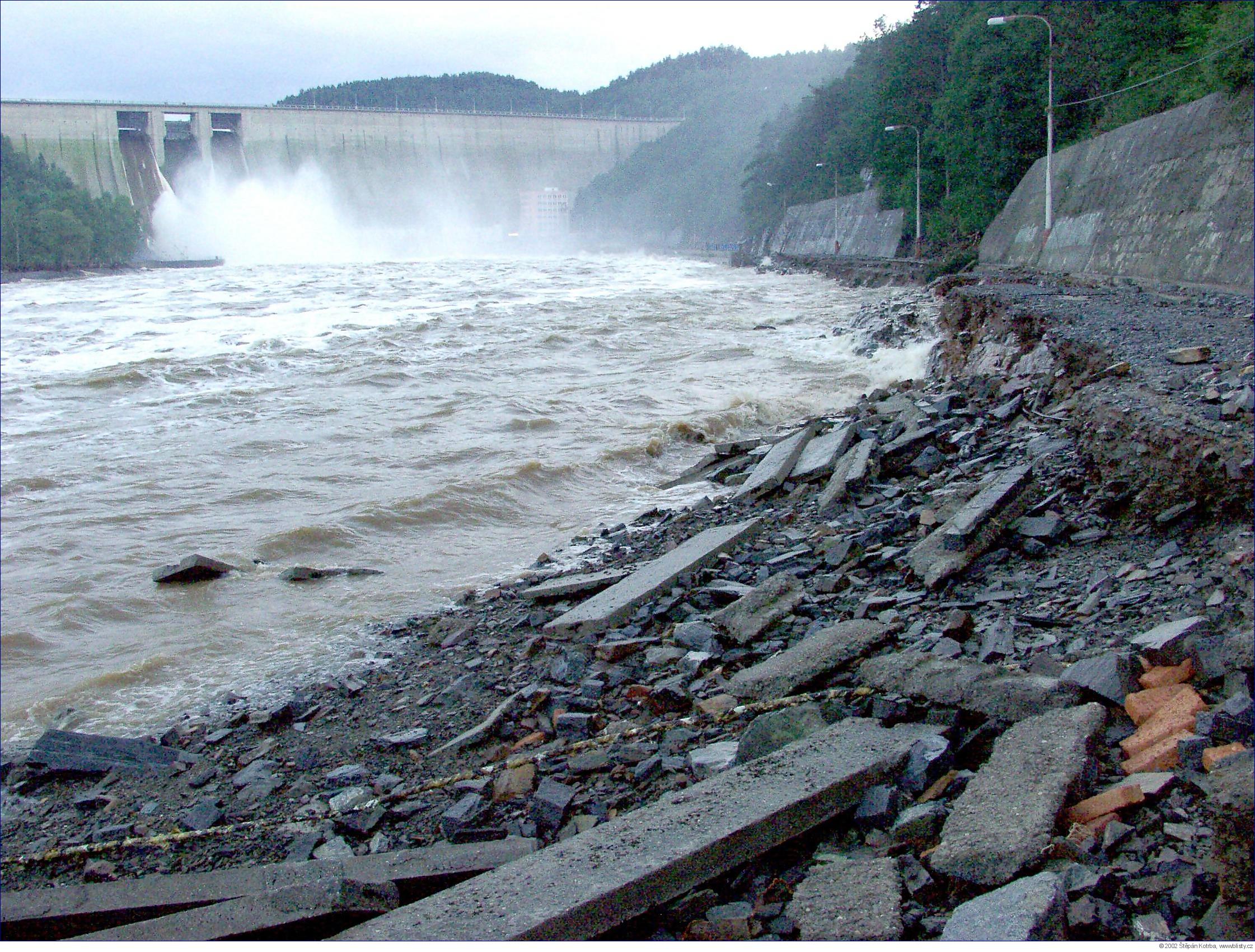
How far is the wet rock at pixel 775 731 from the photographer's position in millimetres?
3309

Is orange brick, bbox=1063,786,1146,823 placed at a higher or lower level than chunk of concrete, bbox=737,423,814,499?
higher

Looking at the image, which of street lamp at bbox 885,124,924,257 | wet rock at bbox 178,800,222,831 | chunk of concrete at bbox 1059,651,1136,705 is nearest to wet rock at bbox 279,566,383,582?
wet rock at bbox 178,800,222,831

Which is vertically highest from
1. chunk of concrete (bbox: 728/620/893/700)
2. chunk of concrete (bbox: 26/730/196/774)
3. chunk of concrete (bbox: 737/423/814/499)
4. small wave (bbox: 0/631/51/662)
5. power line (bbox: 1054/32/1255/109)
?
power line (bbox: 1054/32/1255/109)

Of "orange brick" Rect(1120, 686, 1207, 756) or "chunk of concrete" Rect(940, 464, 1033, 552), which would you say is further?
"chunk of concrete" Rect(940, 464, 1033, 552)

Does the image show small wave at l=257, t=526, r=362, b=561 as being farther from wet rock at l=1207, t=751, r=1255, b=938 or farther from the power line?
the power line

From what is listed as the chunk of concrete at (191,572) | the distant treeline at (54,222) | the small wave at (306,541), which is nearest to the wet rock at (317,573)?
the chunk of concrete at (191,572)

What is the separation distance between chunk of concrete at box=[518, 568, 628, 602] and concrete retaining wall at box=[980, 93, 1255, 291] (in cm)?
1169

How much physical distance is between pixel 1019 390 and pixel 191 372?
1671 centimetres

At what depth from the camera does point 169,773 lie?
4504 millimetres

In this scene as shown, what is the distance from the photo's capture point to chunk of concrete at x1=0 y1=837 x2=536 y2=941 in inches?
116

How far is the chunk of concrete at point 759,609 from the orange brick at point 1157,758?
6.83 ft

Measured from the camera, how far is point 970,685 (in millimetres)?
3266

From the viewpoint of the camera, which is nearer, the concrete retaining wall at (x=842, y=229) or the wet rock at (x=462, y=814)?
the wet rock at (x=462, y=814)

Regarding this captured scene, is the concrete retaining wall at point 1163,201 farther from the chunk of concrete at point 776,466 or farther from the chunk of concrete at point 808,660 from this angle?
the chunk of concrete at point 808,660
